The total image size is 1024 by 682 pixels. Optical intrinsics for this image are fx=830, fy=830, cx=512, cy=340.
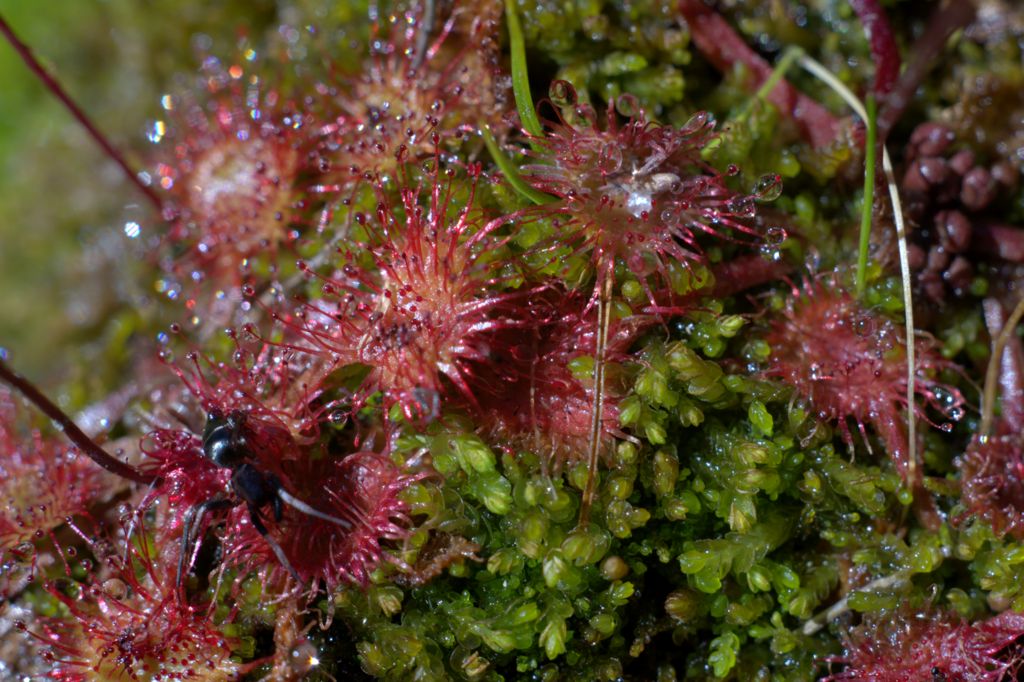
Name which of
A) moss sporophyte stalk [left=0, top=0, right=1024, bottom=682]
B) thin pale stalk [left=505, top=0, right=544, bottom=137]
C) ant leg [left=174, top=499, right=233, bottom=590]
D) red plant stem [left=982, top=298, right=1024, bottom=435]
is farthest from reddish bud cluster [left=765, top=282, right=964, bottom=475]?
ant leg [left=174, top=499, right=233, bottom=590]

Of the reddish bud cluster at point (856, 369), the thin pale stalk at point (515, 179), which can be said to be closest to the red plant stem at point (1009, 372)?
the reddish bud cluster at point (856, 369)

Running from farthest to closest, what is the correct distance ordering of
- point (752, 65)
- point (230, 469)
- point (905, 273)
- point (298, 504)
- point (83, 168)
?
point (83, 168) → point (752, 65) → point (905, 273) → point (230, 469) → point (298, 504)

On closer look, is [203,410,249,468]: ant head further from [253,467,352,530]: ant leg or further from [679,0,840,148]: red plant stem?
[679,0,840,148]: red plant stem

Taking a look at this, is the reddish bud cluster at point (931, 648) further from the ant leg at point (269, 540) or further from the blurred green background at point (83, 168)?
the blurred green background at point (83, 168)

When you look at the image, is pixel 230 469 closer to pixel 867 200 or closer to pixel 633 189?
pixel 633 189

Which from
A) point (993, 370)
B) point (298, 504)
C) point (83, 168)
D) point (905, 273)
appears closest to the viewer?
point (298, 504)

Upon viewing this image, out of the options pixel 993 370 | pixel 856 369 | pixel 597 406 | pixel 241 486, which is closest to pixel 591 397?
pixel 597 406
